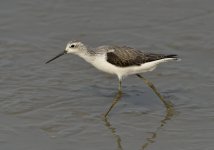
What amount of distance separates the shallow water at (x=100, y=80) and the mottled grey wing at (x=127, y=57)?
2.82ft

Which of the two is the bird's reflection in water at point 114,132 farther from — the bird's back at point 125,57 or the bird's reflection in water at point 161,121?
the bird's back at point 125,57

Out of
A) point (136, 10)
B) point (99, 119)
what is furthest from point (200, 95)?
point (136, 10)

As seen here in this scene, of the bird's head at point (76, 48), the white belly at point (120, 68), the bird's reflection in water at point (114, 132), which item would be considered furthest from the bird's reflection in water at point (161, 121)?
the bird's head at point (76, 48)

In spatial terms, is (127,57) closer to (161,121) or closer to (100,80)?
(161,121)

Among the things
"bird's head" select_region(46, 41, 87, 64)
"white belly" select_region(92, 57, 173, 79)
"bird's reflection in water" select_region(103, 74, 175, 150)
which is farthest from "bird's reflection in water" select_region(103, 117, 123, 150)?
"bird's head" select_region(46, 41, 87, 64)

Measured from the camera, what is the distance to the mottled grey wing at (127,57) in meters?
11.4

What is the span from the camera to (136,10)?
1614cm

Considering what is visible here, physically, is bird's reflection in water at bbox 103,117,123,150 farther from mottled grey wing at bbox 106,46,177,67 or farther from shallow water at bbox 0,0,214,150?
mottled grey wing at bbox 106,46,177,67

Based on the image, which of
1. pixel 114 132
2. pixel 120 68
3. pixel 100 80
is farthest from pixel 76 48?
pixel 114 132

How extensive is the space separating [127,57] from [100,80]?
1.63m

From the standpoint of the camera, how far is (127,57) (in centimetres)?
1156

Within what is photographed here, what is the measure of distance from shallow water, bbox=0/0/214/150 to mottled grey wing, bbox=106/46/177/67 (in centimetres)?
86

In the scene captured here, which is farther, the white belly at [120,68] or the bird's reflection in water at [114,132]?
the white belly at [120,68]

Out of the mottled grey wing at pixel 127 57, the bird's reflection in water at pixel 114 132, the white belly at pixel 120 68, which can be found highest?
the mottled grey wing at pixel 127 57
